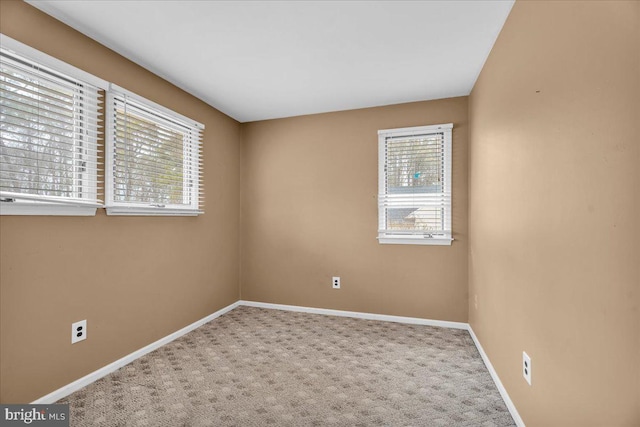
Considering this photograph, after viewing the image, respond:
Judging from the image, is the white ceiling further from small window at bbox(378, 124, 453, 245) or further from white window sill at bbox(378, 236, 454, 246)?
white window sill at bbox(378, 236, 454, 246)

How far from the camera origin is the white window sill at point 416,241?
11.3 feet

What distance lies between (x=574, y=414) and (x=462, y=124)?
282 cm

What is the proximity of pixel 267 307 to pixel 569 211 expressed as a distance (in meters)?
3.50

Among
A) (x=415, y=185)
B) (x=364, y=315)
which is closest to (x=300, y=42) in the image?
(x=415, y=185)

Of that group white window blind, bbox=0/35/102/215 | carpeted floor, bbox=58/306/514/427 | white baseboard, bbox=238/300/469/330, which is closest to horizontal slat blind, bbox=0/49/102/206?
white window blind, bbox=0/35/102/215

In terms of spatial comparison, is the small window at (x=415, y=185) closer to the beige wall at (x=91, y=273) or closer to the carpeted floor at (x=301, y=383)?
the carpeted floor at (x=301, y=383)

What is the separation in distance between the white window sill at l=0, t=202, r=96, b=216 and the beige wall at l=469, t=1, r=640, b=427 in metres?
2.72

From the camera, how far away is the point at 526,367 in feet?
5.59

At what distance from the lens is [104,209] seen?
7.86ft

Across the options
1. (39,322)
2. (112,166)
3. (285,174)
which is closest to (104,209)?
(112,166)

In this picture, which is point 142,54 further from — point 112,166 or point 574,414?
point 574,414

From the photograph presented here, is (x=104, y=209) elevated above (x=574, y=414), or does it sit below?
above

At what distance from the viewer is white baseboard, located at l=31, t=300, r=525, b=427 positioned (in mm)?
2031

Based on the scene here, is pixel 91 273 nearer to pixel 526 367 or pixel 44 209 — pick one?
pixel 44 209
